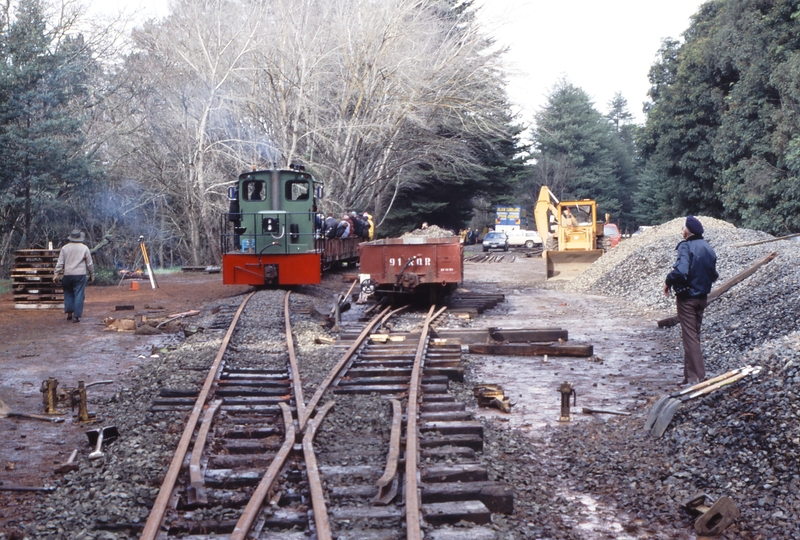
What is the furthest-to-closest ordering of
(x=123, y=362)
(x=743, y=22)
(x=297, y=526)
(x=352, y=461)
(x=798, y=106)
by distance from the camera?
(x=743, y=22) → (x=798, y=106) → (x=123, y=362) → (x=352, y=461) → (x=297, y=526)

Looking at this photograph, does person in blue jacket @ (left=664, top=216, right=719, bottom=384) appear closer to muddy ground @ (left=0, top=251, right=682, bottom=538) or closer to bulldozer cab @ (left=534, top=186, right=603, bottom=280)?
muddy ground @ (left=0, top=251, right=682, bottom=538)

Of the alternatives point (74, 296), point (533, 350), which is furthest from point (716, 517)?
point (74, 296)

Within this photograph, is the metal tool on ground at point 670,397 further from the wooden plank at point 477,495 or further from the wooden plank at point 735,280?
the wooden plank at point 735,280

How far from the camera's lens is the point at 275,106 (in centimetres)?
2873

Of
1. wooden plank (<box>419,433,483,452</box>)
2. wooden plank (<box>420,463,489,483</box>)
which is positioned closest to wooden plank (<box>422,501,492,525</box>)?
wooden plank (<box>420,463,489,483</box>)

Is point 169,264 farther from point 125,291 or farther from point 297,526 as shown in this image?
point 297,526

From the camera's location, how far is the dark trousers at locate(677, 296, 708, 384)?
25.9 ft

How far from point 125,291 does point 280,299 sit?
23.3 feet

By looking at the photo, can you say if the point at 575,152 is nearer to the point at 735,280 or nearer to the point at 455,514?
the point at 735,280

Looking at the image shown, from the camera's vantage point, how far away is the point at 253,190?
19.4m

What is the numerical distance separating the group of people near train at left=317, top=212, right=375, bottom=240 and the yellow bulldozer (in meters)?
6.30

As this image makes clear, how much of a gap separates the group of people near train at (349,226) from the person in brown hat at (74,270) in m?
7.39

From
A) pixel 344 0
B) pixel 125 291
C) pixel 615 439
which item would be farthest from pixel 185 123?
pixel 615 439

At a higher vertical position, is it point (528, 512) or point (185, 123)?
point (185, 123)
